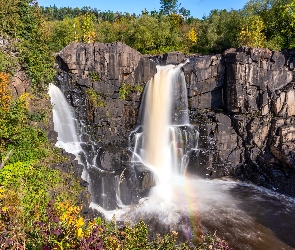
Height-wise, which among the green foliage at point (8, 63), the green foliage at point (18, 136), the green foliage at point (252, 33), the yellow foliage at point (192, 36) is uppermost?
the yellow foliage at point (192, 36)

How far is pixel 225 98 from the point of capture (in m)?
21.8

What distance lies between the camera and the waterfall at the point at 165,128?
20.2 metres

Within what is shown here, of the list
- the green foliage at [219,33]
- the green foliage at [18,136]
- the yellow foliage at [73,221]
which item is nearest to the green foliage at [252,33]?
the green foliage at [219,33]

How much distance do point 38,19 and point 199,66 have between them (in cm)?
1261

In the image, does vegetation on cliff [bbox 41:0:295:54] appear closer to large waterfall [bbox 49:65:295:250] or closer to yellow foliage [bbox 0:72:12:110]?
large waterfall [bbox 49:65:295:250]

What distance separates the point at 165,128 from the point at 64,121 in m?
7.80

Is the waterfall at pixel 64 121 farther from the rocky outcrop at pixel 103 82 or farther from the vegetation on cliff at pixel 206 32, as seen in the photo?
the vegetation on cliff at pixel 206 32

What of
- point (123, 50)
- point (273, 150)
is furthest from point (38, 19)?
point (273, 150)

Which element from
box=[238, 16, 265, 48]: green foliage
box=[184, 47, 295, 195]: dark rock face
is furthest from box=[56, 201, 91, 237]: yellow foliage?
box=[238, 16, 265, 48]: green foliage

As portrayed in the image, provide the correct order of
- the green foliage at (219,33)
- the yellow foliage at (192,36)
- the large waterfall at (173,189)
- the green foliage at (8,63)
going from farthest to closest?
the yellow foliage at (192,36) < the green foliage at (219,33) < the green foliage at (8,63) < the large waterfall at (173,189)

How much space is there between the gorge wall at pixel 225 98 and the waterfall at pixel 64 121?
695 millimetres

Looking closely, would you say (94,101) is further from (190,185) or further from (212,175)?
(212,175)

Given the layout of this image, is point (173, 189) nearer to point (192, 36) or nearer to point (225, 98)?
point (225, 98)

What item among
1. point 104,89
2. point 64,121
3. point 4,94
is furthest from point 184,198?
point 4,94
